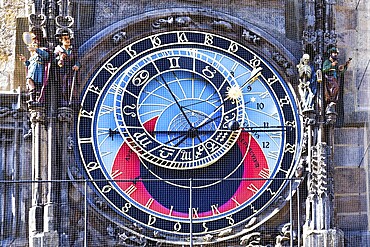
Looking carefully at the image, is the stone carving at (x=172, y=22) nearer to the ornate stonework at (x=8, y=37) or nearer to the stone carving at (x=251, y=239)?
the ornate stonework at (x=8, y=37)

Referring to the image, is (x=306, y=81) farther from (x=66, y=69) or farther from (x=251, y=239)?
(x=66, y=69)

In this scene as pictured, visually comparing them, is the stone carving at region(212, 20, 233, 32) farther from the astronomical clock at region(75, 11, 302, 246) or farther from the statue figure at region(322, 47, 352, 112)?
the statue figure at region(322, 47, 352, 112)

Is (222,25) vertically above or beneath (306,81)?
above

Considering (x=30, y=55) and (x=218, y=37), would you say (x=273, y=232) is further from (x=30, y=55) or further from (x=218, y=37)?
(x=30, y=55)

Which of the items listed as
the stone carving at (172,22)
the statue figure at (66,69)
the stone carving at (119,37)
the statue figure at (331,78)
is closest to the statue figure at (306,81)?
the statue figure at (331,78)

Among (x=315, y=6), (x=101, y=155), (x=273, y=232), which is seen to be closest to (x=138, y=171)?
(x=101, y=155)

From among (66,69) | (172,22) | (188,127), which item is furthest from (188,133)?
(66,69)
